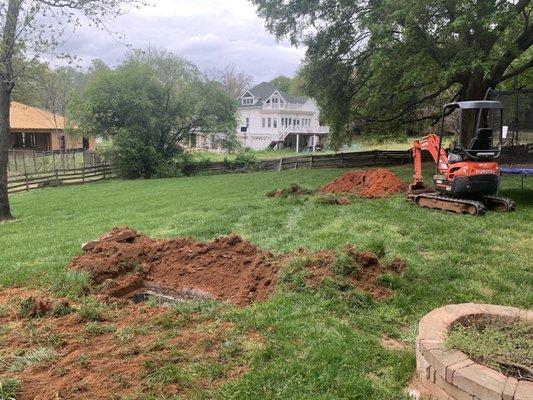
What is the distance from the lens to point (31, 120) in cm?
3959

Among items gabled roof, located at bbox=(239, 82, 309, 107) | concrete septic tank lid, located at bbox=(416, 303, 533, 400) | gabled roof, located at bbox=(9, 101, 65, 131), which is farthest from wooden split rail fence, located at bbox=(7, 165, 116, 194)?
gabled roof, located at bbox=(239, 82, 309, 107)

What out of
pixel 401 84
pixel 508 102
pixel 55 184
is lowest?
pixel 55 184

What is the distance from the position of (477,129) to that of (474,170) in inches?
38.6

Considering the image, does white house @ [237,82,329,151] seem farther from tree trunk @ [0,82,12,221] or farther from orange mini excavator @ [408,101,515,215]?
orange mini excavator @ [408,101,515,215]

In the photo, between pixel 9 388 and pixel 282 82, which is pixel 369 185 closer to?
pixel 9 388

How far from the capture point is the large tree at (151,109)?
27.6 metres

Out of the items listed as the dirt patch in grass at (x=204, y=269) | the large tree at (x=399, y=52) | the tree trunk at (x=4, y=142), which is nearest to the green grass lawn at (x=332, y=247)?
the dirt patch in grass at (x=204, y=269)

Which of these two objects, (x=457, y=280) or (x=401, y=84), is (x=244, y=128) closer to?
(x=401, y=84)

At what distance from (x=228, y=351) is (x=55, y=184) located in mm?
24658

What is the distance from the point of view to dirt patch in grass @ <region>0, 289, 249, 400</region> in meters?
3.38

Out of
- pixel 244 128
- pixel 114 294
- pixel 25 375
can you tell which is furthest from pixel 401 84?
pixel 244 128

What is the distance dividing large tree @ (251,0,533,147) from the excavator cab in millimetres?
3206

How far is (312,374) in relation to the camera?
11.6 feet

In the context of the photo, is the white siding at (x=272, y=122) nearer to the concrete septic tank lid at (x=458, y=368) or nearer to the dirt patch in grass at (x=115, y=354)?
the dirt patch in grass at (x=115, y=354)
